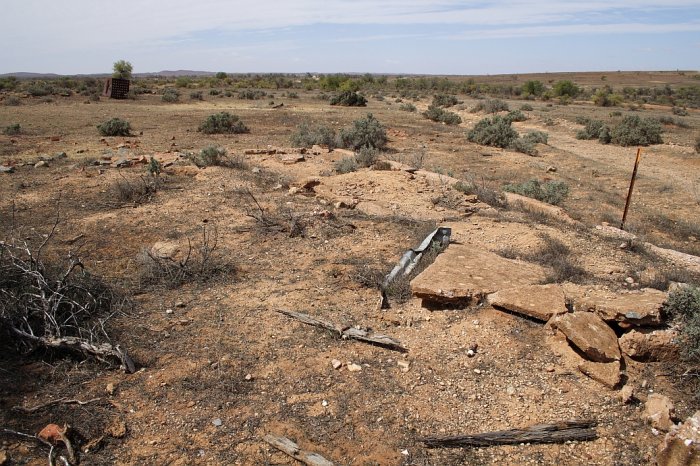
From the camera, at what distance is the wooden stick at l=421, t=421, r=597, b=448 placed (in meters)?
3.27

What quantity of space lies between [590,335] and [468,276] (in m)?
1.35

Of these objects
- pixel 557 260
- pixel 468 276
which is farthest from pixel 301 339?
pixel 557 260

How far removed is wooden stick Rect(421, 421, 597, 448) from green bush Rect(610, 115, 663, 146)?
18.1m

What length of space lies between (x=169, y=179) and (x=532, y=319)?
7.75 m

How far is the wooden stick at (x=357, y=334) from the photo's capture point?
4.29 meters

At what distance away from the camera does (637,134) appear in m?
18.3

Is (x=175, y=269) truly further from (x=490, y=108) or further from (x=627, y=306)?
(x=490, y=108)

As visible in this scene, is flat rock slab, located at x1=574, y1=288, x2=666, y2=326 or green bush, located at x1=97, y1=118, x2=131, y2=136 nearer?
flat rock slab, located at x1=574, y1=288, x2=666, y2=326

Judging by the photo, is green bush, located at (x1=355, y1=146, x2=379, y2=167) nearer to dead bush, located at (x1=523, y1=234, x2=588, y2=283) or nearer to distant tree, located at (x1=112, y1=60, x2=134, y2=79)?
dead bush, located at (x1=523, y1=234, x2=588, y2=283)

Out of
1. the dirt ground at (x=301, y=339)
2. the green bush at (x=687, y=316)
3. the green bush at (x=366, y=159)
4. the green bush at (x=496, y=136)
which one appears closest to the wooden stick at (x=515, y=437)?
the dirt ground at (x=301, y=339)

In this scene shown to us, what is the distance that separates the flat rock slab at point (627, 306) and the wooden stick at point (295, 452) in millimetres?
2775

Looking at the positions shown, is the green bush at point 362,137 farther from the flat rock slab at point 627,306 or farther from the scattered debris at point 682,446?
the scattered debris at point 682,446

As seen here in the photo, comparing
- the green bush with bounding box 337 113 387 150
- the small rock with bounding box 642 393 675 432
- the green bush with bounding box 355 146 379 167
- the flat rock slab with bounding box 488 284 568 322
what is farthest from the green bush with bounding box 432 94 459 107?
the small rock with bounding box 642 393 675 432

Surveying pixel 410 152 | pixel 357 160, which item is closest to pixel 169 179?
pixel 357 160
